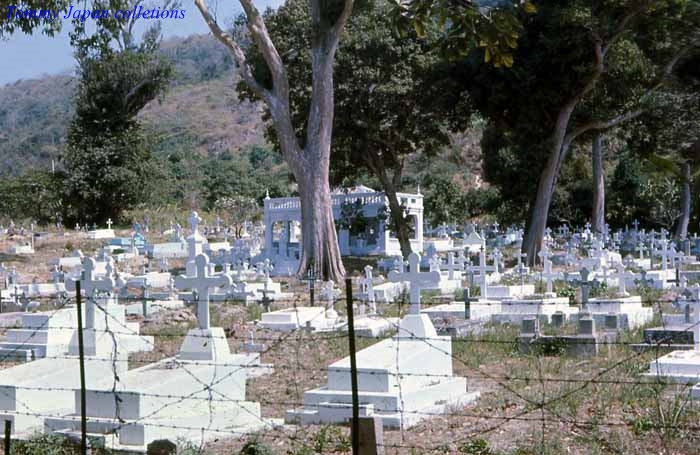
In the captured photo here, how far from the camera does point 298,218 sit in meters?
33.9

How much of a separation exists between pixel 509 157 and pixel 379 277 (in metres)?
16.6

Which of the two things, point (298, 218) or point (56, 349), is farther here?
point (298, 218)

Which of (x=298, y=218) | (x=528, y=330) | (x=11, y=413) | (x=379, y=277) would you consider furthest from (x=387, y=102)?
(x=11, y=413)

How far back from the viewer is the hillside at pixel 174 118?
322 feet

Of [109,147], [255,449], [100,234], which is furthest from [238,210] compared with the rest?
[255,449]

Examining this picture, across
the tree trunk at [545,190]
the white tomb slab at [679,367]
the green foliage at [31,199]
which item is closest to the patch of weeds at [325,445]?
the white tomb slab at [679,367]

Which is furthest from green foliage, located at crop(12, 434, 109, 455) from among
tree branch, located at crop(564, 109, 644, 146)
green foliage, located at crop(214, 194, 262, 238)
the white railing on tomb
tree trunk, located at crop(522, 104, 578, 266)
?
green foliage, located at crop(214, 194, 262, 238)

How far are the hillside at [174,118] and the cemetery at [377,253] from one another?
100ft

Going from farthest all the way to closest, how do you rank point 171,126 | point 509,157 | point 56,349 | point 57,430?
1. point 171,126
2. point 509,157
3. point 56,349
4. point 57,430

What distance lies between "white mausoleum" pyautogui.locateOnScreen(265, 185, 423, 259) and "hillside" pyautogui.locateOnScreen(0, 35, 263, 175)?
126ft

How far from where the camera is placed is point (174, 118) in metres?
112

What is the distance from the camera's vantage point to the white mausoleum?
3394 centimetres

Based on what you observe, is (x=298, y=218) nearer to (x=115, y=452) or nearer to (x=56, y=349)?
(x=56, y=349)

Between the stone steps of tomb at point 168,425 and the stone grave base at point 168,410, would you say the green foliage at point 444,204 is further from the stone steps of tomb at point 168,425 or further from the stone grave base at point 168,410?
the stone steps of tomb at point 168,425
